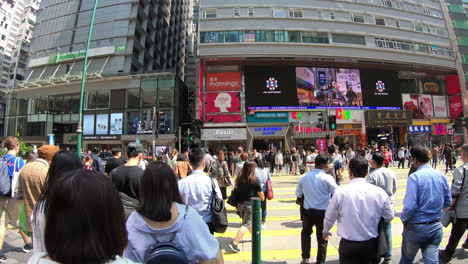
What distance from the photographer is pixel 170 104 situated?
102 feet

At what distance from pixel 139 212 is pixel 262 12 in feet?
113

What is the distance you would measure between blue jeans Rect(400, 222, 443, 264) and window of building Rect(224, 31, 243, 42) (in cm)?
3043

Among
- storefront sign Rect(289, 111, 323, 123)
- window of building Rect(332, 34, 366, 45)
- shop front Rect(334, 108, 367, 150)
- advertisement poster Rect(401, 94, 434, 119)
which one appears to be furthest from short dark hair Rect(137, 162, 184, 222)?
advertisement poster Rect(401, 94, 434, 119)

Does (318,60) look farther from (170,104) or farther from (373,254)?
(373,254)

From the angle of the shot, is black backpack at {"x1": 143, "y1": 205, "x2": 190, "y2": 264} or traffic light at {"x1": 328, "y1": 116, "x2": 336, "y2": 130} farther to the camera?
traffic light at {"x1": 328, "y1": 116, "x2": 336, "y2": 130}

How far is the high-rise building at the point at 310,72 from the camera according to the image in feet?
98.9

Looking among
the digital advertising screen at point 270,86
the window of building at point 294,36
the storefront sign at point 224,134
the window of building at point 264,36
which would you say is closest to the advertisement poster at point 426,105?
the digital advertising screen at point 270,86

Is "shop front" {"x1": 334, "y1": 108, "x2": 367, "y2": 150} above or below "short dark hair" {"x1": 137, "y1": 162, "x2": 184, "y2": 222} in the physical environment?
above

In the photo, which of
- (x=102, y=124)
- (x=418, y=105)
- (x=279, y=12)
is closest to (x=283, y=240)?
(x=102, y=124)

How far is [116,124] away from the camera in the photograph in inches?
1225

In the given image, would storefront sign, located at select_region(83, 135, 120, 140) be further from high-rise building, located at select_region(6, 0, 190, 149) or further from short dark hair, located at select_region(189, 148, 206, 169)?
short dark hair, located at select_region(189, 148, 206, 169)

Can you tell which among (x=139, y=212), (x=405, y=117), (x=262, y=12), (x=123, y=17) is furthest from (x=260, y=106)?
(x=139, y=212)

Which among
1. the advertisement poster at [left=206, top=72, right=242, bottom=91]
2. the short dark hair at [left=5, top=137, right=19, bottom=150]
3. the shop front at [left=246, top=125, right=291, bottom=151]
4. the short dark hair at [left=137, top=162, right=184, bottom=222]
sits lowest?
the short dark hair at [left=137, top=162, right=184, bottom=222]

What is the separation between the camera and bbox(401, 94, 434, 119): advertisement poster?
115 feet
